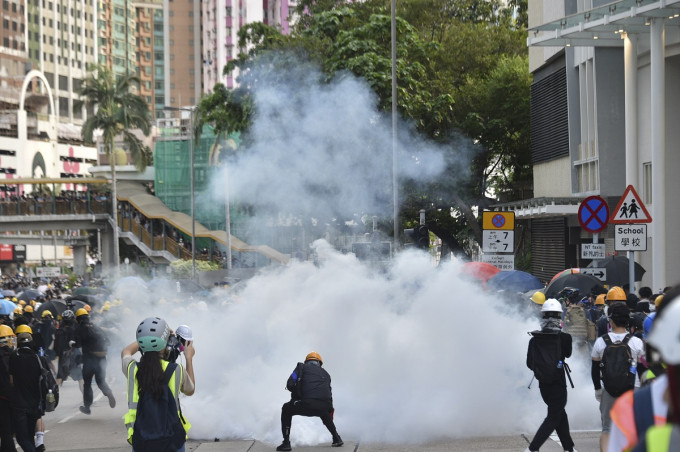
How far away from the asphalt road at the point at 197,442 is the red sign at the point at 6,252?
72.1 metres

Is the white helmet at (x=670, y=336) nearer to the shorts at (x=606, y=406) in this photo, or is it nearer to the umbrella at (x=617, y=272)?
the shorts at (x=606, y=406)

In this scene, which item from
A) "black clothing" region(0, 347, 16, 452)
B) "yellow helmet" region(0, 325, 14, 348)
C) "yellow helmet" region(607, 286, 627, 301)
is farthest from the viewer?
"yellow helmet" region(607, 286, 627, 301)

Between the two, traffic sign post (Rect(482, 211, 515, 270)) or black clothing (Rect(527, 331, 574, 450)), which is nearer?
black clothing (Rect(527, 331, 574, 450))

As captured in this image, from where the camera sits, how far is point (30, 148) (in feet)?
352

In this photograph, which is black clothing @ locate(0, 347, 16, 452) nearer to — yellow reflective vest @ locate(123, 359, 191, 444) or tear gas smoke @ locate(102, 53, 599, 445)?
tear gas smoke @ locate(102, 53, 599, 445)

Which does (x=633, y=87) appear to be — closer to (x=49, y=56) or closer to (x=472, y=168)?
(x=472, y=168)

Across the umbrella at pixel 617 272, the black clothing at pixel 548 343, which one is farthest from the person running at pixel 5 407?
the umbrella at pixel 617 272

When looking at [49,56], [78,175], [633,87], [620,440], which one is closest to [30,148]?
[78,175]

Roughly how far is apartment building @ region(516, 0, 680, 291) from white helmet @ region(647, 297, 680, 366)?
18685 millimetres

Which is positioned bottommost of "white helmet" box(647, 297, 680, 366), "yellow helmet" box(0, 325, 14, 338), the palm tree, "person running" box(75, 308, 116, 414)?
"person running" box(75, 308, 116, 414)

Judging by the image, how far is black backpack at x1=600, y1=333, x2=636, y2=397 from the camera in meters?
8.38

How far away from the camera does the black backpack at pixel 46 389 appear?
34.5 ft

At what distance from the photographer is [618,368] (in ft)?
27.6

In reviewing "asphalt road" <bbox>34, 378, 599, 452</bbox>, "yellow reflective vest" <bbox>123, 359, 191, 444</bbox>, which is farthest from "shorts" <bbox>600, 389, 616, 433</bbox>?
"yellow reflective vest" <bbox>123, 359, 191, 444</bbox>
